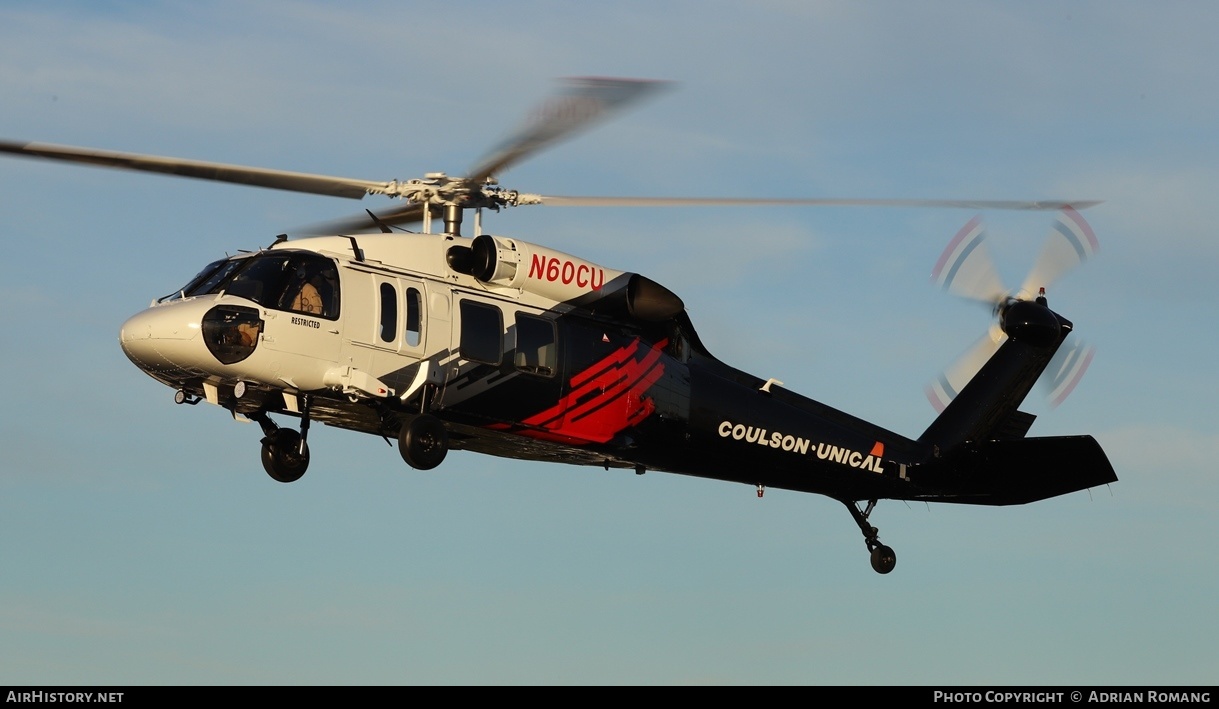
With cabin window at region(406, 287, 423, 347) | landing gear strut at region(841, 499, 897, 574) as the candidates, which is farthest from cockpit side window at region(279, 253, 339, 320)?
landing gear strut at region(841, 499, 897, 574)

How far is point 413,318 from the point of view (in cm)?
2088

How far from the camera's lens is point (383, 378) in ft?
67.5

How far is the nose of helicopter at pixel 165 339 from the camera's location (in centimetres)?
1966

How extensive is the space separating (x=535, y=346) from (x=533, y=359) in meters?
0.18

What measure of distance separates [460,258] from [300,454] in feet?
11.0

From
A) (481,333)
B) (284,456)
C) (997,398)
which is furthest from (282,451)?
(997,398)

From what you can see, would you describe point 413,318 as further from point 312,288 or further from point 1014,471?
point 1014,471

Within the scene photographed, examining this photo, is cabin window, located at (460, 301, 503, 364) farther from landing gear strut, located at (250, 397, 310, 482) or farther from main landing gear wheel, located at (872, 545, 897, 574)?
main landing gear wheel, located at (872, 545, 897, 574)

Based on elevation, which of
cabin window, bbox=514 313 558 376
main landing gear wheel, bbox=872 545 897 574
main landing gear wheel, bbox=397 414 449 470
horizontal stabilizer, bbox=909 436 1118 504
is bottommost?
main landing gear wheel, bbox=872 545 897 574

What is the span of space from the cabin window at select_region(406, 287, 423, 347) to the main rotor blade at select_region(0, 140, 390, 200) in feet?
5.78

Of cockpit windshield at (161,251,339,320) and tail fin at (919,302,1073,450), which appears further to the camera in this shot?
tail fin at (919,302,1073,450)

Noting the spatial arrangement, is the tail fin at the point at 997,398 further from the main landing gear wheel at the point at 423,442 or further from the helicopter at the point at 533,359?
the main landing gear wheel at the point at 423,442

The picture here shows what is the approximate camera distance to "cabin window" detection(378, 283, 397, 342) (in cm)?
2064
